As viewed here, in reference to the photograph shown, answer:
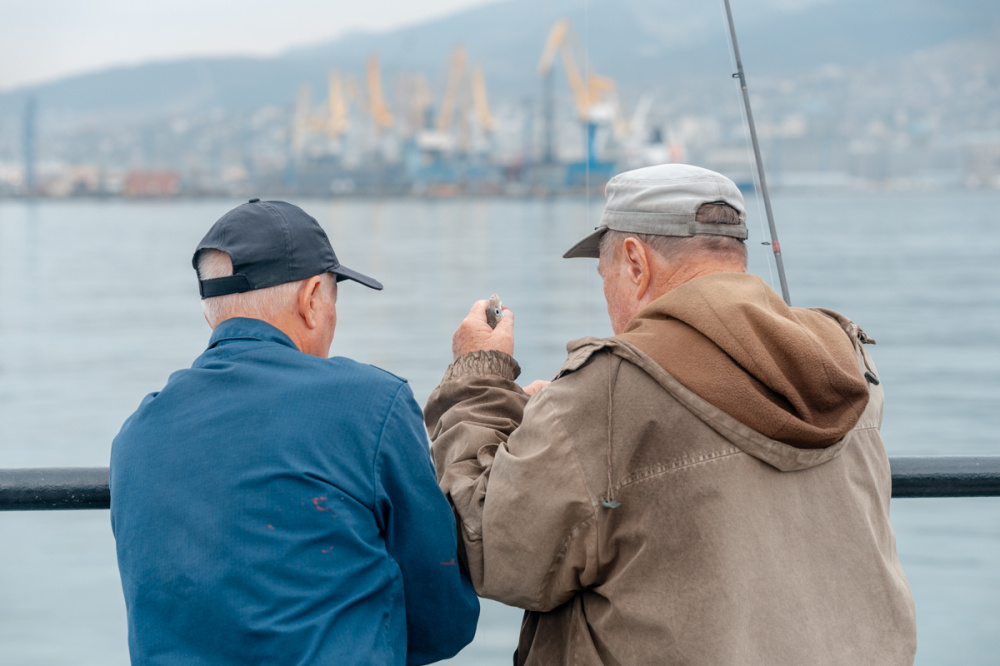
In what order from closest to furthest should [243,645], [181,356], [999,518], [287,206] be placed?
[243,645]
[287,206]
[999,518]
[181,356]

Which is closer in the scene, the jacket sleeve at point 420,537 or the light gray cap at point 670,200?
the jacket sleeve at point 420,537

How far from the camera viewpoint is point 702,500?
1223 mm

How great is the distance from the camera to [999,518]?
882cm

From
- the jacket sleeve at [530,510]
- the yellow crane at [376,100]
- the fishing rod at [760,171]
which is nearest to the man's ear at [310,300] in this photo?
the jacket sleeve at [530,510]

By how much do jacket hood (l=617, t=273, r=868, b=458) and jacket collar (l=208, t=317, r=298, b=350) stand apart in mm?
433

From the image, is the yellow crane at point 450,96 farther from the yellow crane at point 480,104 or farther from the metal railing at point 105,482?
the metal railing at point 105,482

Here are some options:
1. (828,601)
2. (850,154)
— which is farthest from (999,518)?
(850,154)

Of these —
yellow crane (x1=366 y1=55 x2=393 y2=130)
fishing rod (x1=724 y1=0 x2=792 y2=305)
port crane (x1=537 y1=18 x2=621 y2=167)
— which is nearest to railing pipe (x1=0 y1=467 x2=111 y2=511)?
fishing rod (x1=724 y1=0 x2=792 y2=305)

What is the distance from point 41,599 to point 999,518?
24.8ft

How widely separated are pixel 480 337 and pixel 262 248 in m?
0.41

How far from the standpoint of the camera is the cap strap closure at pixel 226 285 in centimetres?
134

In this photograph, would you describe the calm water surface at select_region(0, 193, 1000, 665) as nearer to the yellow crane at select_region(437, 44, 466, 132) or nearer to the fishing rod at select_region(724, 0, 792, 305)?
the fishing rod at select_region(724, 0, 792, 305)

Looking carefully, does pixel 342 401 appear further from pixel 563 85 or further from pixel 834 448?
pixel 563 85

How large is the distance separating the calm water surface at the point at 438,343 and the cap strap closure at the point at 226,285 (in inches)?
24.8
